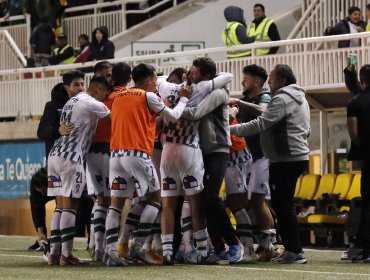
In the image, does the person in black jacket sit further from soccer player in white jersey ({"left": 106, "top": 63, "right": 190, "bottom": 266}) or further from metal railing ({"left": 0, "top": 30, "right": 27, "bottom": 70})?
metal railing ({"left": 0, "top": 30, "right": 27, "bottom": 70})

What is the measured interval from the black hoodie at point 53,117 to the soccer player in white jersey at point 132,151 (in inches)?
65.0

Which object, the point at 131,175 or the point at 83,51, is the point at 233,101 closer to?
Result: the point at 131,175

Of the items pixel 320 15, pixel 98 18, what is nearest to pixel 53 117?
pixel 320 15

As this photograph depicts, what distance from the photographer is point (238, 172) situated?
17094 millimetres

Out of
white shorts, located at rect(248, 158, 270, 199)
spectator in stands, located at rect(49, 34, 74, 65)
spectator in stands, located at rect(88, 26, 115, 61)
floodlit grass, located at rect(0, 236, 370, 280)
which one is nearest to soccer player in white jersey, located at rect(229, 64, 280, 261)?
white shorts, located at rect(248, 158, 270, 199)

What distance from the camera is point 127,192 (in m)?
16.2

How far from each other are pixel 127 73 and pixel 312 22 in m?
10.8

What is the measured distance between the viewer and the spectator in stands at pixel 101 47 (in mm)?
27875

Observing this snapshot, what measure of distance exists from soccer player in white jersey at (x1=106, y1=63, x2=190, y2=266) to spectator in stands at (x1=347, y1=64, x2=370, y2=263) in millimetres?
1837

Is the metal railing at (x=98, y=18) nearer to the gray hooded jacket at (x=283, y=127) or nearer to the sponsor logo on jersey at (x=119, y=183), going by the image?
the gray hooded jacket at (x=283, y=127)

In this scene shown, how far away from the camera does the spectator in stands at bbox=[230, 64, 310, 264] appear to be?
1645 cm

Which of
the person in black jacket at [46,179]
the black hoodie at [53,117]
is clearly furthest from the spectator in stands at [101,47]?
the black hoodie at [53,117]

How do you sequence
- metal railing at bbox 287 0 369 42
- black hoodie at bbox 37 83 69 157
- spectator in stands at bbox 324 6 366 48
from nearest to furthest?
black hoodie at bbox 37 83 69 157 < spectator in stands at bbox 324 6 366 48 < metal railing at bbox 287 0 369 42

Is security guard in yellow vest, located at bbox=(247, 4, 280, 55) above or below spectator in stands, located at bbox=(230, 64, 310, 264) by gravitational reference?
above
